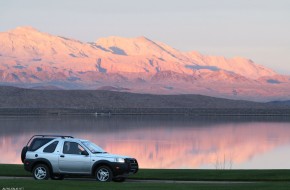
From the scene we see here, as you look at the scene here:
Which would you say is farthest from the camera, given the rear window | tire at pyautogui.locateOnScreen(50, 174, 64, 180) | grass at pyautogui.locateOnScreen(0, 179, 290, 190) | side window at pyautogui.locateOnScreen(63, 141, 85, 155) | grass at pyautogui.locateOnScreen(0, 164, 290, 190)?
the rear window

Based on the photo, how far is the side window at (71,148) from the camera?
27328 millimetres

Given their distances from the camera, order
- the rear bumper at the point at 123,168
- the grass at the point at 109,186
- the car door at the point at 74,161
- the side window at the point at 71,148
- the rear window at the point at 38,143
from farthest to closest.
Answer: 1. the rear window at the point at 38,143
2. the side window at the point at 71,148
3. the car door at the point at 74,161
4. the rear bumper at the point at 123,168
5. the grass at the point at 109,186

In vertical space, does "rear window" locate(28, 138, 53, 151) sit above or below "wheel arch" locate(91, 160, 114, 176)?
above

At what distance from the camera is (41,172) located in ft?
89.8

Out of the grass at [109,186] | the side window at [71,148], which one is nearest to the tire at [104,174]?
the side window at [71,148]

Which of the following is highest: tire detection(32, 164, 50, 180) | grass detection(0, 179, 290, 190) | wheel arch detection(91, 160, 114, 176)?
wheel arch detection(91, 160, 114, 176)

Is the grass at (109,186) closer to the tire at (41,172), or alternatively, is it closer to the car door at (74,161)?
the car door at (74,161)

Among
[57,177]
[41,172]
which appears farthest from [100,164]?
[41,172]

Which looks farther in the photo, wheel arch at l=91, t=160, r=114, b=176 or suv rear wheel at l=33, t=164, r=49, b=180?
suv rear wheel at l=33, t=164, r=49, b=180

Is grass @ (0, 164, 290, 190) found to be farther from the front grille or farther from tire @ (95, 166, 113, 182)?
the front grille

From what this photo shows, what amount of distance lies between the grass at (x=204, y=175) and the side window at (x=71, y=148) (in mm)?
3158

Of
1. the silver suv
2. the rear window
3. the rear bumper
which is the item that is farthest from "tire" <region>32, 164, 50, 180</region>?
the rear bumper

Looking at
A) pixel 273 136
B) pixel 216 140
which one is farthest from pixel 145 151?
pixel 273 136

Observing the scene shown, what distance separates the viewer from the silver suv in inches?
1059
